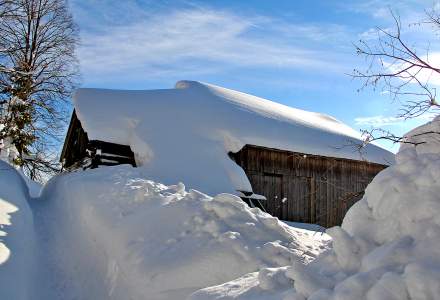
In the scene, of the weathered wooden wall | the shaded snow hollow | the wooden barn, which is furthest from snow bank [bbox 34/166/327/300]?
the weathered wooden wall

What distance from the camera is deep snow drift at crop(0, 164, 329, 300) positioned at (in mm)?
6070

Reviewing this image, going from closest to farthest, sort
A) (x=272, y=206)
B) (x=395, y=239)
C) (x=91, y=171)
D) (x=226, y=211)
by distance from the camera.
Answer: (x=395, y=239) < (x=226, y=211) < (x=91, y=171) < (x=272, y=206)

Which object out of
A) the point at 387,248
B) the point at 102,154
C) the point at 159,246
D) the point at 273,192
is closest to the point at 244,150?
the point at 273,192

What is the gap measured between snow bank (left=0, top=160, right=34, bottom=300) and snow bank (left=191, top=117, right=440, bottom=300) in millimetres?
3198

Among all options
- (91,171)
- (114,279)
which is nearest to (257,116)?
(91,171)

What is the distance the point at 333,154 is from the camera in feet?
60.3

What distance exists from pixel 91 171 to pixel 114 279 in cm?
828

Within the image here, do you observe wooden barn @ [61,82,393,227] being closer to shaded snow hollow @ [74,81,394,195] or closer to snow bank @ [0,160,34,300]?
shaded snow hollow @ [74,81,394,195]

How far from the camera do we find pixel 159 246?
22.1 ft

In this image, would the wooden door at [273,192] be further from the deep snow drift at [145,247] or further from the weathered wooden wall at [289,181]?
the deep snow drift at [145,247]

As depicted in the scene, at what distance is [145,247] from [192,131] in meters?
10.3

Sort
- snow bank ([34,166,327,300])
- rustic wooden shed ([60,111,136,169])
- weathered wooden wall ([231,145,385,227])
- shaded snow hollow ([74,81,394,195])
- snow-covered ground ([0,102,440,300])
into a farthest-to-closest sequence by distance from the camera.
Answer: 1. weathered wooden wall ([231,145,385,227])
2. rustic wooden shed ([60,111,136,169])
3. shaded snow hollow ([74,81,394,195])
4. snow bank ([34,166,327,300])
5. snow-covered ground ([0,102,440,300])

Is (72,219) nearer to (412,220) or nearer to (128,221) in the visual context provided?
(128,221)

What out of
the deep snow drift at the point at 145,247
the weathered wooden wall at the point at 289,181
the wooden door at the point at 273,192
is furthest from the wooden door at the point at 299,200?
the deep snow drift at the point at 145,247
